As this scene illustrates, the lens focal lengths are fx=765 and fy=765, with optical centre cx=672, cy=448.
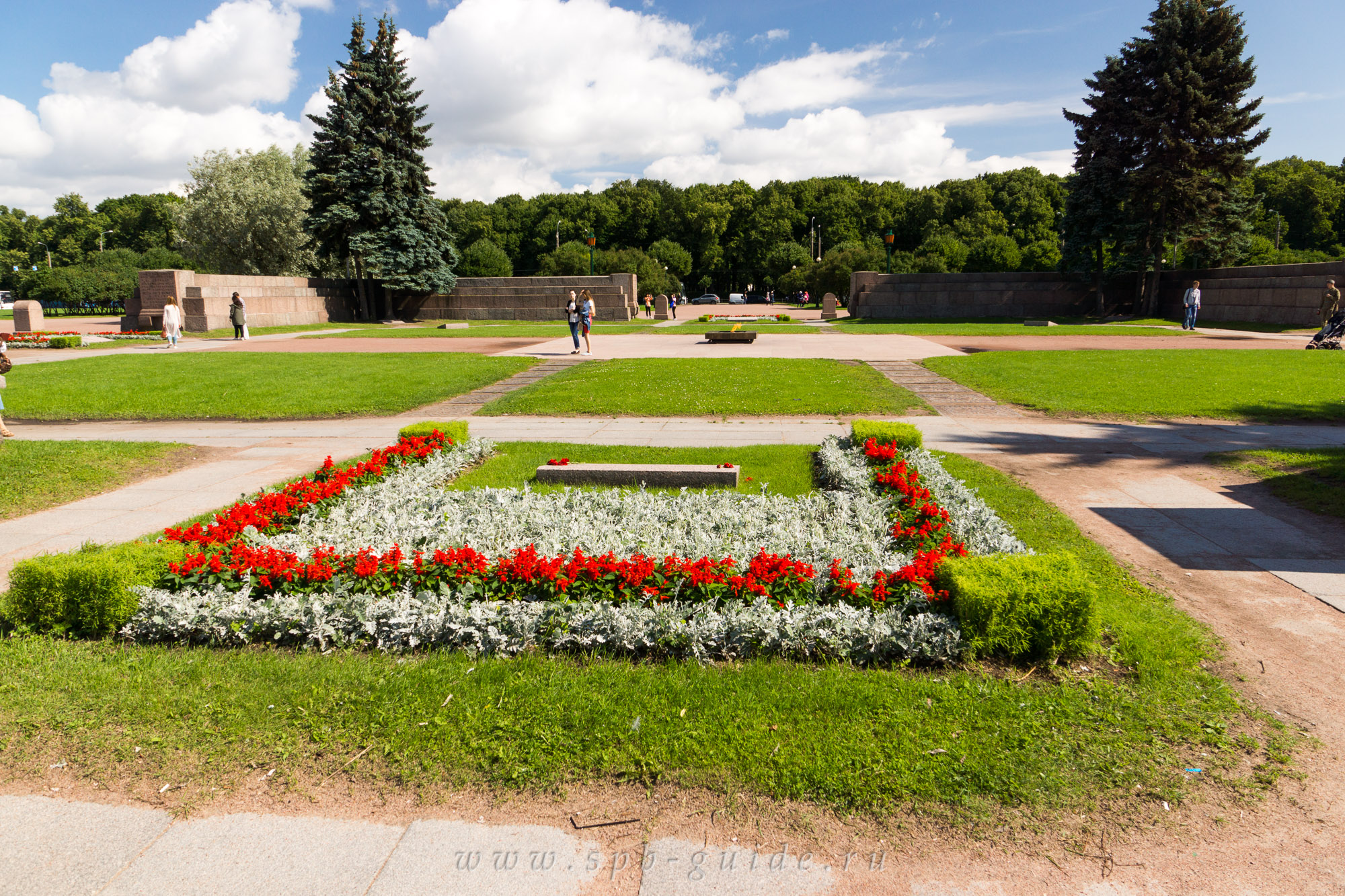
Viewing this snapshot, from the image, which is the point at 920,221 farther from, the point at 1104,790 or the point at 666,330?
the point at 1104,790

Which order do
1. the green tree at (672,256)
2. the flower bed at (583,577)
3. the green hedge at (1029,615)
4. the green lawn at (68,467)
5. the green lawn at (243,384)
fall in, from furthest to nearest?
the green tree at (672,256) < the green lawn at (243,384) < the green lawn at (68,467) < the flower bed at (583,577) < the green hedge at (1029,615)

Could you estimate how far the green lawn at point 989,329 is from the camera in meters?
26.2

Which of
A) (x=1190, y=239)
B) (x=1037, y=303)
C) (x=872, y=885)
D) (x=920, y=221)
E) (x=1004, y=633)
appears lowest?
(x=872, y=885)

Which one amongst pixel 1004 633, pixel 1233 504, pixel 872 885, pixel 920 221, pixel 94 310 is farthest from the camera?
pixel 920 221

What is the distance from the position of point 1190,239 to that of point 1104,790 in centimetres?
3637

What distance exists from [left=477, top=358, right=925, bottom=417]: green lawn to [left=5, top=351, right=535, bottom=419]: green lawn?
2007 mm

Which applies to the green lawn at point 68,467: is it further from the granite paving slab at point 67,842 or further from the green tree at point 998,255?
the green tree at point 998,255

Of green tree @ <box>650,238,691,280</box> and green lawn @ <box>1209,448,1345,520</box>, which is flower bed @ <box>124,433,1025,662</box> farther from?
green tree @ <box>650,238,691,280</box>

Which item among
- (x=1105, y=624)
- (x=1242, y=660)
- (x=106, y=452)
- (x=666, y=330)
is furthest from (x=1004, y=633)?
(x=666, y=330)

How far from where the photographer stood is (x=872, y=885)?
252 centimetres

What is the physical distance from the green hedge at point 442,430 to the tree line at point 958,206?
29.3 meters

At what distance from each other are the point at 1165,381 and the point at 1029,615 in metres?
12.9

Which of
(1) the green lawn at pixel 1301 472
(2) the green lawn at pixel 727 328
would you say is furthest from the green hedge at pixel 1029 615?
(2) the green lawn at pixel 727 328

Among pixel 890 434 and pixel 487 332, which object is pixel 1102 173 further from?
pixel 890 434
